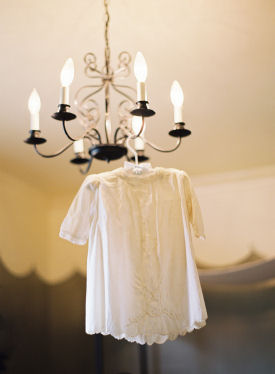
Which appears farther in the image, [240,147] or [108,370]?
[108,370]

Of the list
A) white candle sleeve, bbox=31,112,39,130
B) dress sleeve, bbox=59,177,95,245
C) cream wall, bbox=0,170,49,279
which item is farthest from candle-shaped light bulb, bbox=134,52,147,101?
cream wall, bbox=0,170,49,279

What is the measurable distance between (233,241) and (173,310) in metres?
2.35

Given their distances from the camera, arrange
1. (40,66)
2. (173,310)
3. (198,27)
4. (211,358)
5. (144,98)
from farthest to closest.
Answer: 1. (211,358)
2. (40,66)
3. (198,27)
4. (173,310)
5. (144,98)

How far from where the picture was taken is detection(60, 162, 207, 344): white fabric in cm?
160

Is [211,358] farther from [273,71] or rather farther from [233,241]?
[273,71]

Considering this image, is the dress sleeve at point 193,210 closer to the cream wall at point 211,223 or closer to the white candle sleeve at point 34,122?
the white candle sleeve at point 34,122

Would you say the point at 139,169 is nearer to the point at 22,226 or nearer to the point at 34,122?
the point at 34,122

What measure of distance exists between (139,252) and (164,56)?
1.05m

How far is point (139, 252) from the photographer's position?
5.49 feet

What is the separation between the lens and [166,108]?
259 centimetres

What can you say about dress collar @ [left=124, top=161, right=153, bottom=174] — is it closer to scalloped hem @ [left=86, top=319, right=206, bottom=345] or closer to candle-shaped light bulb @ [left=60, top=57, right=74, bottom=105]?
candle-shaped light bulb @ [left=60, top=57, right=74, bottom=105]

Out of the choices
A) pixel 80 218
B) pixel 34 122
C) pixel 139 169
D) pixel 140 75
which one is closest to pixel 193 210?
pixel 139 169

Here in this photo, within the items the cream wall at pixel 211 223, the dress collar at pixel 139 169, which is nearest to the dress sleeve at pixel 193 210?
the dress collar at pixel 139 169

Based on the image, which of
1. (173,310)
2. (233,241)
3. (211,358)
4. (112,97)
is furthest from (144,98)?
(211,358)
